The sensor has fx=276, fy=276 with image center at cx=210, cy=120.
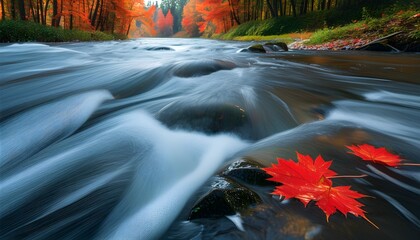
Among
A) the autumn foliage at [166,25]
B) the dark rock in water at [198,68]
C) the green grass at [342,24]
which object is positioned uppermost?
the autumn foliage at [166,25]

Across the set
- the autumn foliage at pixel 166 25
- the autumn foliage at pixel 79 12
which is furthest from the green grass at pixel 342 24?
the autumn foliage at pixel 166 25

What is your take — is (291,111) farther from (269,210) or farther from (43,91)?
(43,91)

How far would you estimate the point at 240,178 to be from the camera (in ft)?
4.25

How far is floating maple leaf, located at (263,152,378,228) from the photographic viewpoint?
110 cm

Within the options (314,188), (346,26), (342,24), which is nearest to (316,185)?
(314,188)

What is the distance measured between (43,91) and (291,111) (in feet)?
9.45

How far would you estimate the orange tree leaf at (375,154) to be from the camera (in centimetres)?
152

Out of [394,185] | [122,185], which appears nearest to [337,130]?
[394,185]

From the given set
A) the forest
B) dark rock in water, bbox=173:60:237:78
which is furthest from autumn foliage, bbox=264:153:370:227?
the forest

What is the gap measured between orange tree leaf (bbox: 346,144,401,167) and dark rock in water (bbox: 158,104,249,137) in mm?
815

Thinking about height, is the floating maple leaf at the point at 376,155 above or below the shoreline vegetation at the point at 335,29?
below

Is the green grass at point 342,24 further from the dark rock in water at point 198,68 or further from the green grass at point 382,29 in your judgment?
the dark rock in water at point 198,68

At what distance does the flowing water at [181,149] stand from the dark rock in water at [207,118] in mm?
11

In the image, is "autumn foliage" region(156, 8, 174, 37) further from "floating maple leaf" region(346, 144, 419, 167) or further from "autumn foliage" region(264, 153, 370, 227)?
"autumn foliage" region(264, 153, 370, 227)
